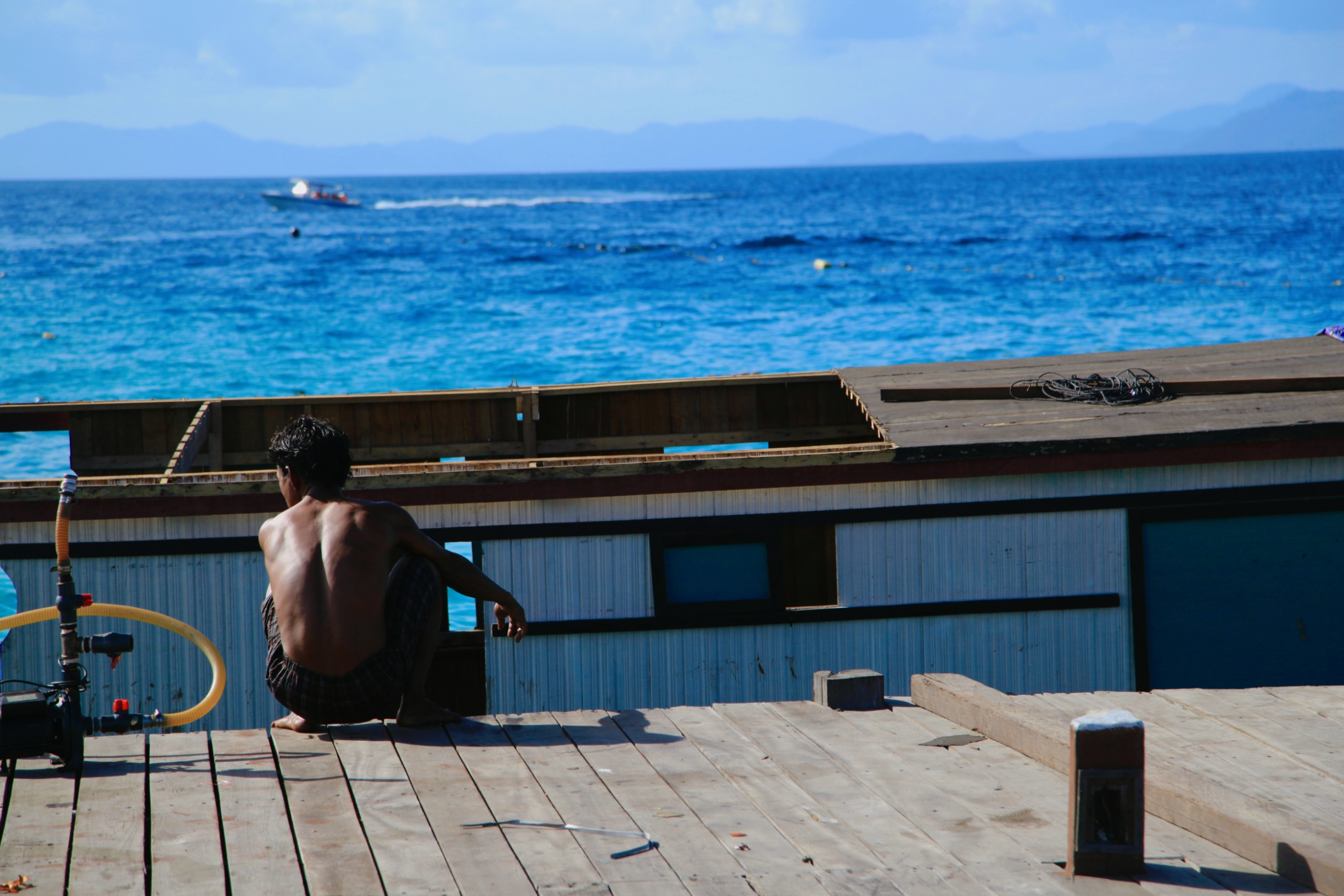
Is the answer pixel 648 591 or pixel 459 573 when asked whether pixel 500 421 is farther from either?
pixel 459 573

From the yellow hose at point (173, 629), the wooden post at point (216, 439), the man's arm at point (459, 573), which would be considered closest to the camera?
the yellow hose at point (173, 629)

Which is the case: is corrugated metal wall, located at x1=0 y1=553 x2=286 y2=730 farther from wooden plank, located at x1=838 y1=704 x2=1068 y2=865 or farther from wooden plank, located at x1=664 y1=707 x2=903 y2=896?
wooden plank, located at x1=838 y1=704 x2=1068 y2=865

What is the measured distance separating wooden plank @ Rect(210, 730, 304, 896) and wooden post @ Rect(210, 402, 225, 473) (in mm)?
6958

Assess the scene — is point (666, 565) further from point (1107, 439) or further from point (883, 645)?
point (1107, 439)

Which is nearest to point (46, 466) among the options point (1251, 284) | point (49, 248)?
point (1251, 284)

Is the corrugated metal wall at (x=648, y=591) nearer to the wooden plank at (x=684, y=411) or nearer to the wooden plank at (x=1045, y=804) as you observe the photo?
the wooden plank at (x=1045, y=804)

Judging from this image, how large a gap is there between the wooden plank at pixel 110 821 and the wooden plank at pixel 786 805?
84.2 inches

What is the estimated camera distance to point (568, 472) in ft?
25.6

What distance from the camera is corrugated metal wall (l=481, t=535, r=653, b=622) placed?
7988 millimetres

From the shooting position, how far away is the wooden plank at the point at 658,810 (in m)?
3.78

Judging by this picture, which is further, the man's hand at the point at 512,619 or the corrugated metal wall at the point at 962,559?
the corrugated metal wall at the point at 962,559

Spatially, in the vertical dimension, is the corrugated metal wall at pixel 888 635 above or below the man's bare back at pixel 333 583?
below

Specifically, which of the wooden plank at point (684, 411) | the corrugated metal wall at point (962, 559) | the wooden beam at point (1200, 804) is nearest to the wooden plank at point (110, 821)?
the wooden beam at point (1200, 804)

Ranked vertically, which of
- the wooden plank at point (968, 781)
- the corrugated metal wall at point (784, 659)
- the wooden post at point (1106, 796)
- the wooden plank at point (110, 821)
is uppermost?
the wooden post at point (1106, 796)
